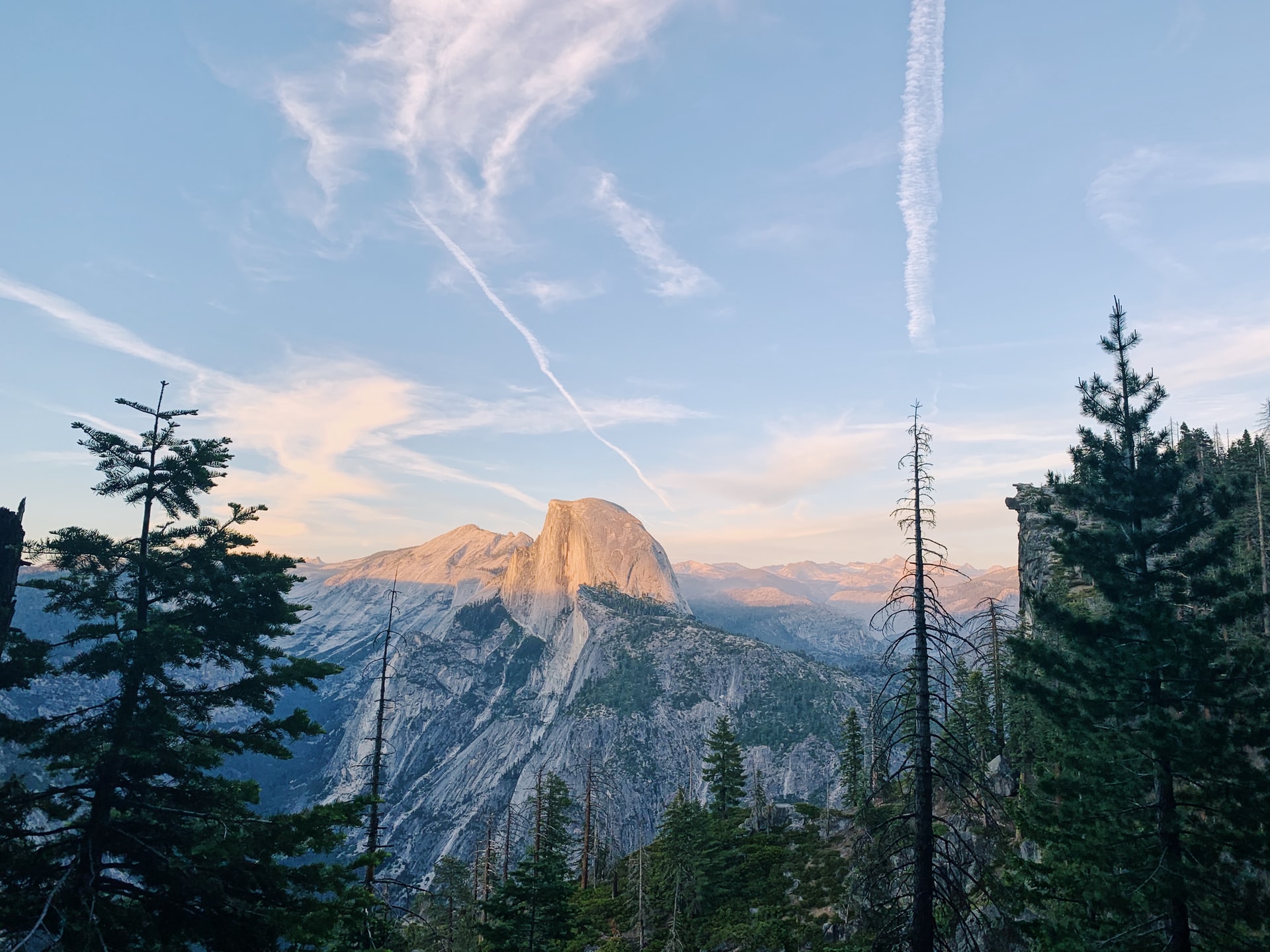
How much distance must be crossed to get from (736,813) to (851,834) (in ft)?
53.7

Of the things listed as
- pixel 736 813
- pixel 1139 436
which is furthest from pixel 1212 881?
pixel 736 813

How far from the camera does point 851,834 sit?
146 feet

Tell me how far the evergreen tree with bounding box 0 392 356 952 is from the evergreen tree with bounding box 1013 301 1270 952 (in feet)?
60.6

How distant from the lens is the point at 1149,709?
652 inches

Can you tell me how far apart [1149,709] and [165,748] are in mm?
22861

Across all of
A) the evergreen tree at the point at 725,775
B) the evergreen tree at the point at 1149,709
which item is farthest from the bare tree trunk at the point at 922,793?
the evergreen tree at the point at 725,775

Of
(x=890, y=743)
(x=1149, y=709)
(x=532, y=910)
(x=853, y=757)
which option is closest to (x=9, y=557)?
(x=890, y=743)

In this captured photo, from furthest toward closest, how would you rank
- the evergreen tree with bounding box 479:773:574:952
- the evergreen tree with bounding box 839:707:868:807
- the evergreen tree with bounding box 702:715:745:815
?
the evergreen tree with bounding box 839:707:868:807 → the evergreen tree with bounding box 702:715:745:815 → the evergreen tree with bounding box 479:773:574:952

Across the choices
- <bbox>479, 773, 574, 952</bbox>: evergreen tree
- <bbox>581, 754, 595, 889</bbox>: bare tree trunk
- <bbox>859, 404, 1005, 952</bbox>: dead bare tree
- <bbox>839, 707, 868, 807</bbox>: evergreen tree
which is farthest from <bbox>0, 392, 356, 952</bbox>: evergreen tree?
<bbox>839, 707, 868, 807</bbox>: evergreen tree

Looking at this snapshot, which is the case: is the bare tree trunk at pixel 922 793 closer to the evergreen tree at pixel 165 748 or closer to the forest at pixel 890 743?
the forest at pixel 890 743

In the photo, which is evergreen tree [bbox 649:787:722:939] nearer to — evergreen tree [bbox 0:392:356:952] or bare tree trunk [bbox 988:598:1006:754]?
bare tree trunk [bbox 988:598:1006:754]

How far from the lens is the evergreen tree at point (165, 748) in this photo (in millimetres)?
12094

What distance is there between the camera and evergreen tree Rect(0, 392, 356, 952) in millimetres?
12094

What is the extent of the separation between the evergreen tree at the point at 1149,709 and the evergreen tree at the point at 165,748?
18.5 m
